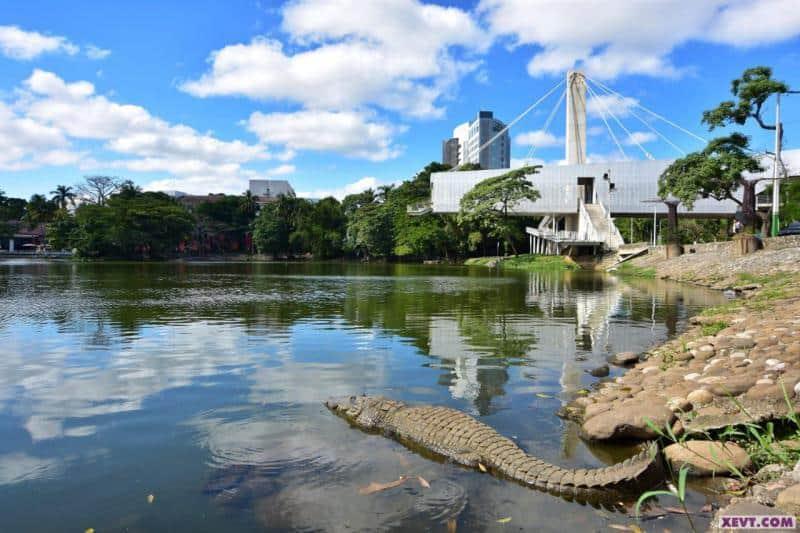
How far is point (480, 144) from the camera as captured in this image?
491ft

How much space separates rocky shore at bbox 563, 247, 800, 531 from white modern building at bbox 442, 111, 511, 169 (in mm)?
131430

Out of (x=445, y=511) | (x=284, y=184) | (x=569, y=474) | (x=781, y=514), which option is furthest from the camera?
(x=284, y=184)

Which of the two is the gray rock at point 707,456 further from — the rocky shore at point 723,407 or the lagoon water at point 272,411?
the lagoon water at point 272,411

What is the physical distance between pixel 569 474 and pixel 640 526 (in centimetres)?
66

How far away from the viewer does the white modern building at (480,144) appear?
150 m

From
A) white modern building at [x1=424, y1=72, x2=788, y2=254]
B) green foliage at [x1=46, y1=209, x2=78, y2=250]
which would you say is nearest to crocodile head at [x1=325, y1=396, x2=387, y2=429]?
white modern building at [x1=424, y1=72, x2=788, y2=254]

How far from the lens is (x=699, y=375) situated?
7016 millimetres

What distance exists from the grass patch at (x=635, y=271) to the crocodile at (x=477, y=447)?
1286 inches

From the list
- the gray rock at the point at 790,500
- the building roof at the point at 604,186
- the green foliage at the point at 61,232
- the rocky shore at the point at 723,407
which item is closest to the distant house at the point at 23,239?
the green foliage at the point at 61,232

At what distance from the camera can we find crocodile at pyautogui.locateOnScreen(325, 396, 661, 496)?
4.40 meters

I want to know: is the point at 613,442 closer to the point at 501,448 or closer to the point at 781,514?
the point at 501,448

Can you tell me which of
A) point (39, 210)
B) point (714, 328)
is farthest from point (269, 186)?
point (714, 328)

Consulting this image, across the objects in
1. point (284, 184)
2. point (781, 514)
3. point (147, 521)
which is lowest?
point (147, 521)

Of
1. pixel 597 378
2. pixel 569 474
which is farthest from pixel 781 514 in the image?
pixel 597 378
